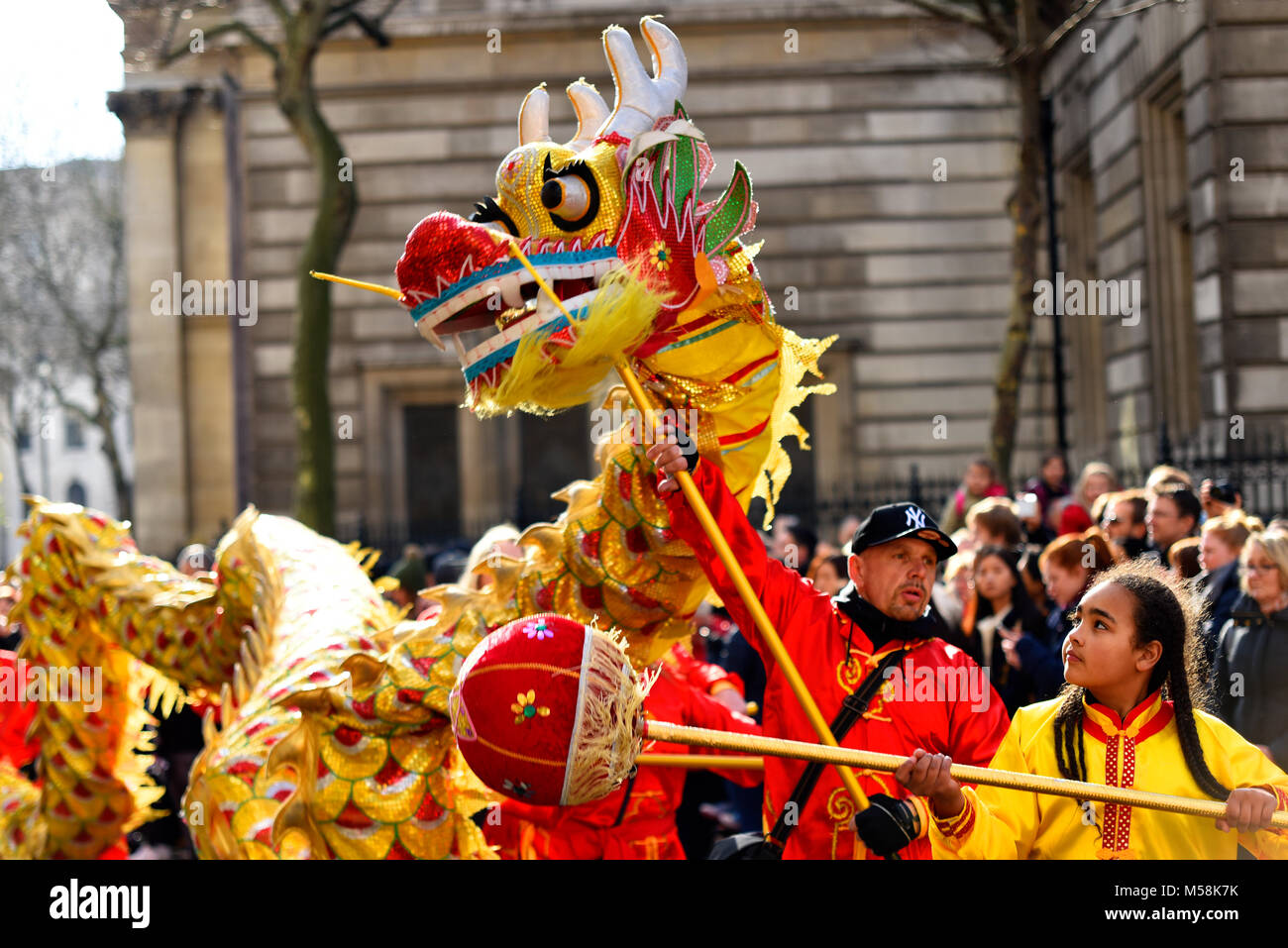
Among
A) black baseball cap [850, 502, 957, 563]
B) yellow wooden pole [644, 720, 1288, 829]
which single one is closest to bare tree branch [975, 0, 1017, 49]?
black baseball cap [850, 502, 957, 563]

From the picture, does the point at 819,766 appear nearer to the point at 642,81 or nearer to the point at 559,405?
the point at 559,405

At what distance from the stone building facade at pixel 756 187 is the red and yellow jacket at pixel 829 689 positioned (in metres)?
14.6

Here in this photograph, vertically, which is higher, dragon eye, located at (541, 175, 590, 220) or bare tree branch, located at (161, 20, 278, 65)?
bare tree branch, located at (161, 20, 278, 65)

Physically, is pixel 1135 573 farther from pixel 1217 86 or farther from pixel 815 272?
pixel 815 272

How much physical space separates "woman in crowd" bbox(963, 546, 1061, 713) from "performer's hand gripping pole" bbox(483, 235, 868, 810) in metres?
2.40

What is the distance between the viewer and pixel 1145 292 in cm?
1569

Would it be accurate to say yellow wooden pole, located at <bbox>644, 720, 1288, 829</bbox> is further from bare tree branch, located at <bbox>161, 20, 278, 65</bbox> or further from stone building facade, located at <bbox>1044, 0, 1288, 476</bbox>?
bare tree branch, located at <bbox>161, 20, 278, 65</bbox>

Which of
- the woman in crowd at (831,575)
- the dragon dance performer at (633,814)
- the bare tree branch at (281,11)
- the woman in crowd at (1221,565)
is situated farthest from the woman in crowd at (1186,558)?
the bare tree branch at (281,11)

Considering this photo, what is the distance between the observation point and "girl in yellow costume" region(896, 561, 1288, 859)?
9.96 ft

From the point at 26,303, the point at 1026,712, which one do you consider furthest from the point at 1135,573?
the point at 26,303

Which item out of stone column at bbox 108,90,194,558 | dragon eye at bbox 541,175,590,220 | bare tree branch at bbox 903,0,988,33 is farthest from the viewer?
stone column at bbox 108,90,194,558

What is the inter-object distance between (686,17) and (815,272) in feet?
12.0

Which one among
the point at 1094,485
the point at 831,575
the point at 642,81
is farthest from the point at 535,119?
the point at 1094,485

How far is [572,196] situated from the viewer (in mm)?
3496
